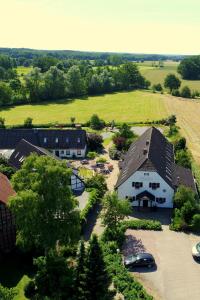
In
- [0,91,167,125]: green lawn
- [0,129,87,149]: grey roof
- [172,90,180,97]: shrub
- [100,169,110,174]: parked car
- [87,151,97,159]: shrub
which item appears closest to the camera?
[100,169,110,174]: parked car

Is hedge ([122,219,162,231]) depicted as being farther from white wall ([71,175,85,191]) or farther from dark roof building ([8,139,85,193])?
white wall ([71,175,85,191])

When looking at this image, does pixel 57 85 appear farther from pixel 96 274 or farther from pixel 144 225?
pixel 96 274

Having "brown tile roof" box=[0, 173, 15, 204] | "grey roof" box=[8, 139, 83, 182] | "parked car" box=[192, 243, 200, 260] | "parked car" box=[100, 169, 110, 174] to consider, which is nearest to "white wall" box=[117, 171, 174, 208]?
"parked car" box=[192, 243, 200, 260]

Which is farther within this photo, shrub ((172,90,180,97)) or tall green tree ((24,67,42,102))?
shrub ((172,90,180,97))

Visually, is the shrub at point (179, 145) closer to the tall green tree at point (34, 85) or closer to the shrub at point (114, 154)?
the shrub at point (114, 154)

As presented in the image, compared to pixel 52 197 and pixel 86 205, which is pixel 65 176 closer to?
pixel 52 197

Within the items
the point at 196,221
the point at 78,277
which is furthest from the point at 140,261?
the point at 196,221

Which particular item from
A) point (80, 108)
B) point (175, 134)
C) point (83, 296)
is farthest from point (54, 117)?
point (83, 296)

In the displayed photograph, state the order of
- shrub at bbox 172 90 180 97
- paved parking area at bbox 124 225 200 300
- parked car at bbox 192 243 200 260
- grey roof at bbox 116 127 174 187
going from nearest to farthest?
paved parking area at bbox 124 225 200 300 < parked car at bbox 192 243 200 260 < grey roof at bbox 116 127 174 187 < shrub at bbox 172 90 180 97
